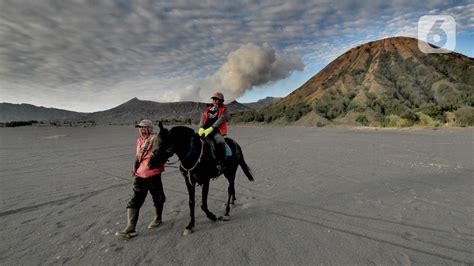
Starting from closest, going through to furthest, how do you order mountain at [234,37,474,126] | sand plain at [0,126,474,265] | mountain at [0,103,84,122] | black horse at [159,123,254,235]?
1. sand plain at [0,126,474,265]
2. black horse at [159,123,254,235]
3. mountain at [234,37,474,126]
4. mountain at [0,103,84,122]

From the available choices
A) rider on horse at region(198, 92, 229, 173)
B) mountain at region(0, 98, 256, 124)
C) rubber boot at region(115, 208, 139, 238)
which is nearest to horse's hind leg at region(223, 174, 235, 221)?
rider on horse at region(198, 92, 229, 173)

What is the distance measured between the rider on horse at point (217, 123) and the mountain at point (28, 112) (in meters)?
173

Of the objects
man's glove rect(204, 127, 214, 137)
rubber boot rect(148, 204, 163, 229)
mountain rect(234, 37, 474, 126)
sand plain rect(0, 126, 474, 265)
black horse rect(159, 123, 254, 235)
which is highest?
mountain rect(234, 37, 474, 126)

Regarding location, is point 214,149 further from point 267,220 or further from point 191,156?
point 267,220

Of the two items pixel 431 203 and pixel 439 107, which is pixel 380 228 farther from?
pixel 439 107

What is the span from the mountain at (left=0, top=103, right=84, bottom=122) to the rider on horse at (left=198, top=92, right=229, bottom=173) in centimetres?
17341

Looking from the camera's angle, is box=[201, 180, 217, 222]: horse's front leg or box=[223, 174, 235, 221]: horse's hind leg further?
box=[223, 174, 235, 221]: horse's hind leg

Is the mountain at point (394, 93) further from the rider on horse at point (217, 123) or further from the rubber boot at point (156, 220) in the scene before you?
the rubber boot at point (156, 220)

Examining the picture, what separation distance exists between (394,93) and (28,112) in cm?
19867

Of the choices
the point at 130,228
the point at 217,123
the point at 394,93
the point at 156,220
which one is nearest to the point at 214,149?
the point at 217,123

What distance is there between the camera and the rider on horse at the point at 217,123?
18.8 feet

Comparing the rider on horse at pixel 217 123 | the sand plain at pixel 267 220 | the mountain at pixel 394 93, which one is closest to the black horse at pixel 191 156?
the rider on horse at pixel 217 123

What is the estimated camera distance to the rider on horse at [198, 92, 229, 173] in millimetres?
5738

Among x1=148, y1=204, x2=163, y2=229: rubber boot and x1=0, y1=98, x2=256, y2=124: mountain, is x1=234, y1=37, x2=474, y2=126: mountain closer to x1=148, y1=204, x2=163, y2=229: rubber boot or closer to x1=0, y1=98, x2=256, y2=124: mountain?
x1=148, y1=204, x2=163, y2=229: rubber boot
